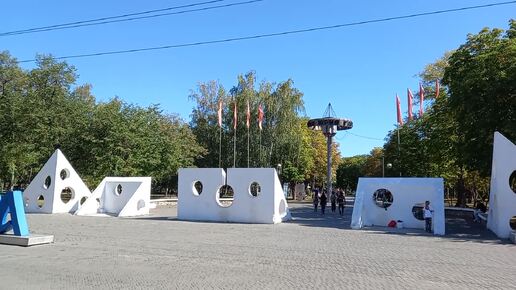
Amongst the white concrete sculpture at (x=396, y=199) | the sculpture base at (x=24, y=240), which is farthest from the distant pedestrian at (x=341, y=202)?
the sculpture base at (x=24, y=240)

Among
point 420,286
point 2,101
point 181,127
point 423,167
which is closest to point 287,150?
point 181,127

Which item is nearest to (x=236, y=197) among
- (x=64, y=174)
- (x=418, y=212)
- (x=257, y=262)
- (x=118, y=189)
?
(x=418, y=212)

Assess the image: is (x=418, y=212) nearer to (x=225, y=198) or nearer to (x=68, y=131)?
(x=225, y=198)

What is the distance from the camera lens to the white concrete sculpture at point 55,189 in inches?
1211

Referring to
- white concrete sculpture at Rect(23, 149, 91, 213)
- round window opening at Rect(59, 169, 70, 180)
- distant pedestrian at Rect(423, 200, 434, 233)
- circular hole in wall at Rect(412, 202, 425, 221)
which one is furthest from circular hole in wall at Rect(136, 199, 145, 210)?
distant pedestrian at Rect(423, 200, 434, 233)

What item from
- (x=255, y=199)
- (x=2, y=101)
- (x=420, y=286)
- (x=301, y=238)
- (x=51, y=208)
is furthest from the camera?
(x=2, y=101)

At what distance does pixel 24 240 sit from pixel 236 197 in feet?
41.9

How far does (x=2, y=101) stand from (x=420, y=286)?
3799 cm

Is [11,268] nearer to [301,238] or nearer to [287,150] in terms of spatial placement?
[301,238]

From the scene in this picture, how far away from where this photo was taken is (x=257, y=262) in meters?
11.6

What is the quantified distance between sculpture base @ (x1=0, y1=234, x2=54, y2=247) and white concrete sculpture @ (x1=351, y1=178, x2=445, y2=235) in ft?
43.4

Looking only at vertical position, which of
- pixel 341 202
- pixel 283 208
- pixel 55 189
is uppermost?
pixel 55 189

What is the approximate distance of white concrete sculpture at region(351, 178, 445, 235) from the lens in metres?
22.9

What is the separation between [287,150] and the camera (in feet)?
181
